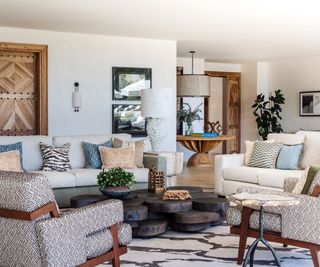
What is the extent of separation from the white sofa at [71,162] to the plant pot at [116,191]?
3.65 feet

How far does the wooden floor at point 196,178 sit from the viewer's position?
28.0ft

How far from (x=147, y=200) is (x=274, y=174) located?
1.96m

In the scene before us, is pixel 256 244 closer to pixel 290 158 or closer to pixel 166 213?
pixel 166 213

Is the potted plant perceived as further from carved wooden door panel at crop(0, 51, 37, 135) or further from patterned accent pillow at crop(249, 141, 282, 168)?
carved wooden door panel at crop(0, 51, 37, 135)

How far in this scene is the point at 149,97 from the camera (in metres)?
7.07

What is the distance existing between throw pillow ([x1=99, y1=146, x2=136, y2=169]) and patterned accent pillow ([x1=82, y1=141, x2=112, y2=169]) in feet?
0.22

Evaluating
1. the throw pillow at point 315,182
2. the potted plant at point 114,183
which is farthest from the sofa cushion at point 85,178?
the throw pillow at point 315,182

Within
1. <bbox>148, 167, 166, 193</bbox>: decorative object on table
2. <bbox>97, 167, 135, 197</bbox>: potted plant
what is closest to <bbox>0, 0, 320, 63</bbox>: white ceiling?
<bbox>148, 167, 166, 193</bbox>: decorative object on table

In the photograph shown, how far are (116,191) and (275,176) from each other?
217 centimetres

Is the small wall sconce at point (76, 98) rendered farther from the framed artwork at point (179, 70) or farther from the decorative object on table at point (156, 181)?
the framed artwork at point (179, 70)

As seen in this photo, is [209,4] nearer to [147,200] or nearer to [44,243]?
[147,200]

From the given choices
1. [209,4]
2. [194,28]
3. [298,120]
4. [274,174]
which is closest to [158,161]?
[274,174]

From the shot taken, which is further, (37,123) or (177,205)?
(37,123)

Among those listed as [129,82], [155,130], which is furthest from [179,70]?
[155,130]
